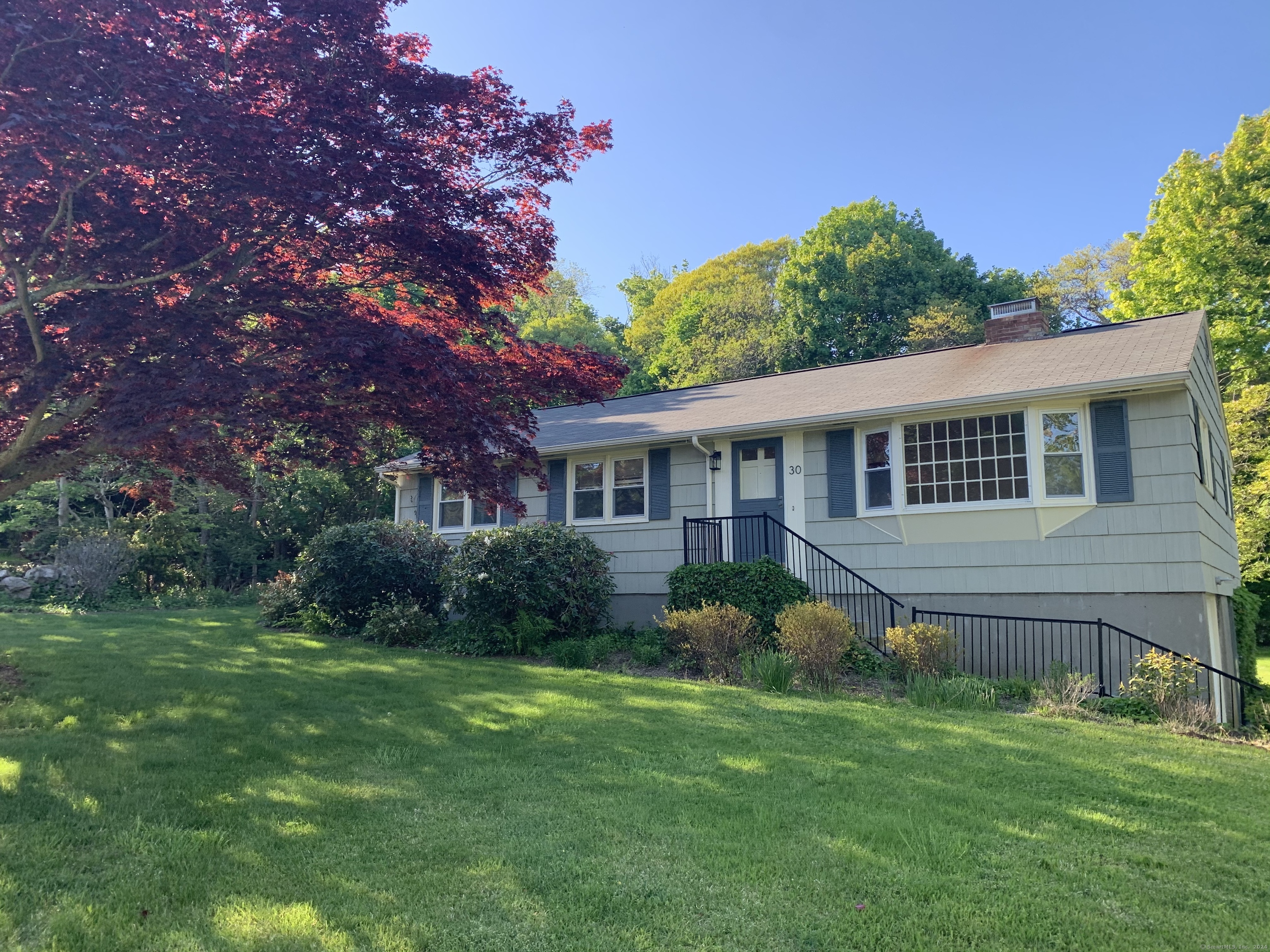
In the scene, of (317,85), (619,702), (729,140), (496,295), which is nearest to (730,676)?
(619,702)

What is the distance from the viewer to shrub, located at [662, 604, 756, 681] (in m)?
9.58

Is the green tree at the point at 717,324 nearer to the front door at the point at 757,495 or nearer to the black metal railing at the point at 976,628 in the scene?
the front door at the point at 757,495

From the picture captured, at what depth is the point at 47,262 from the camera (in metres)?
7.16

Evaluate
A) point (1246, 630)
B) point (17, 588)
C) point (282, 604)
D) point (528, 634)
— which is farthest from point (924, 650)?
point (17, 588)

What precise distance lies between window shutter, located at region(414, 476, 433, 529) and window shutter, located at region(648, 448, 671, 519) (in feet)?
17.3

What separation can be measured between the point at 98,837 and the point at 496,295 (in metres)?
5.71

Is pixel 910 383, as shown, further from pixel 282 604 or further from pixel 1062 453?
pixel 282 604

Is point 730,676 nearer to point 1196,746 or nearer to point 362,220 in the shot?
point 1196,746

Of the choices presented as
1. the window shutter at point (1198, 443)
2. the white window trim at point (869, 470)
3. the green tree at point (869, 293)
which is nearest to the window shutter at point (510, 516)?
the white window trim at point (869, 470)

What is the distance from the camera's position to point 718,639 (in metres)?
9.68

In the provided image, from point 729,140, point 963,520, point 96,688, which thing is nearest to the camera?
point 96,688

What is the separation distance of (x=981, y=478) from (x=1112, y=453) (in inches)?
60.8

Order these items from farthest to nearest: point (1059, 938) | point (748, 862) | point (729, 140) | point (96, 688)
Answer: point (729, 140)
point (96, 688)
point (748, 862)
point (1059, 938)

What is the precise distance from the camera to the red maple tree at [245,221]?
Answer: 6145 mm
